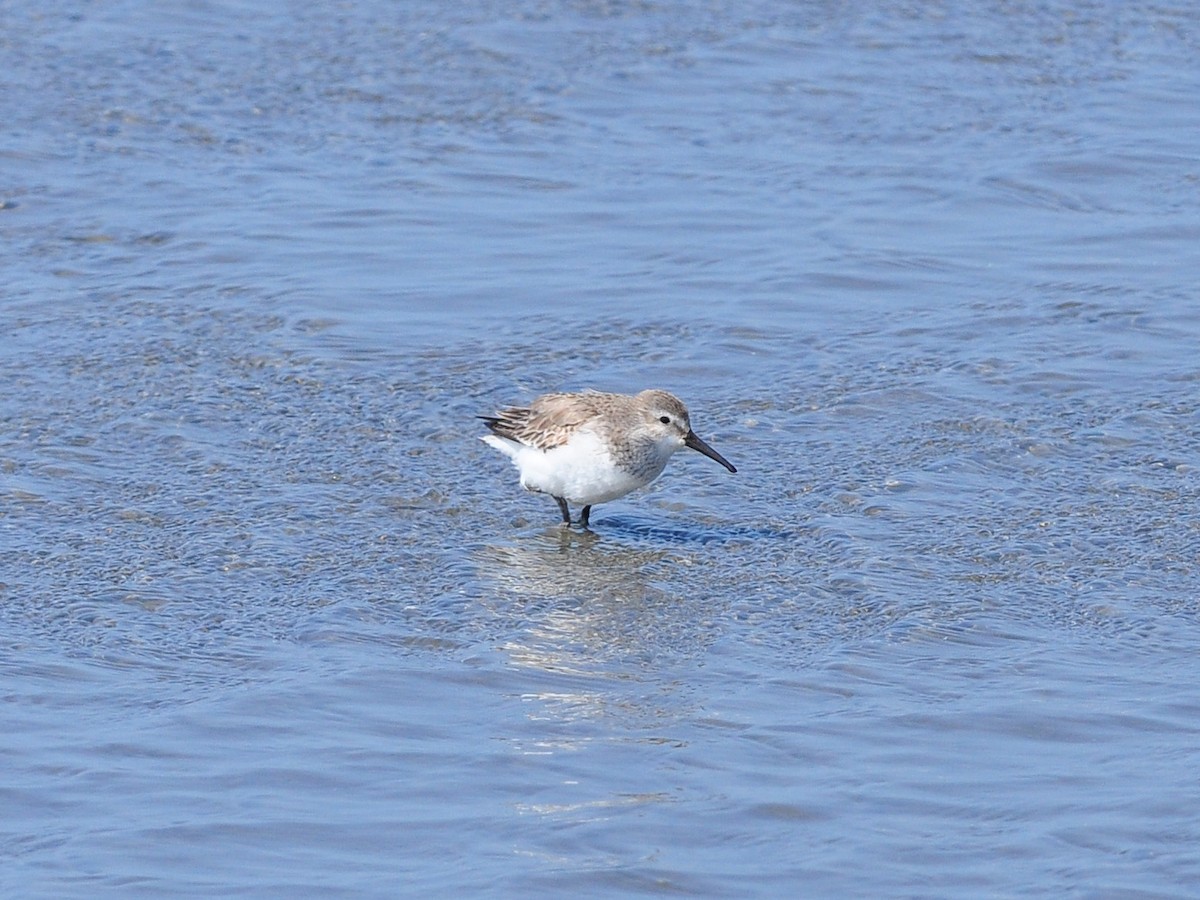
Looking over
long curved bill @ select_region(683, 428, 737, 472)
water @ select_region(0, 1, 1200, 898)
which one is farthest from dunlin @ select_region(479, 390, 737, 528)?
water @ select_region(0, 1, 1200, 898)

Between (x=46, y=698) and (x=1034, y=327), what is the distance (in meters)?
6.56

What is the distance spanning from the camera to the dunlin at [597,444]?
30.1 ft

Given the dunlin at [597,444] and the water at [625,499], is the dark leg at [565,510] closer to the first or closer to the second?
the dunlin at [597,444]

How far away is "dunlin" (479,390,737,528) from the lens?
9.18 metres

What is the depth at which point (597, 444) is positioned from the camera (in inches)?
361

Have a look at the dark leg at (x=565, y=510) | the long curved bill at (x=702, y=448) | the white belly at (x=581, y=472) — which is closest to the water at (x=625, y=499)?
the dark leg at (x=565, y=510)

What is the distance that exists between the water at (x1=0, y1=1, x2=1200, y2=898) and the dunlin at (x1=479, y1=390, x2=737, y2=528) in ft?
0.95

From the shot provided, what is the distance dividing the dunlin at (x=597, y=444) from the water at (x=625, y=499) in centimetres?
29

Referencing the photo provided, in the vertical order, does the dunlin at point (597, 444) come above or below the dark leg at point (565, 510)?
above

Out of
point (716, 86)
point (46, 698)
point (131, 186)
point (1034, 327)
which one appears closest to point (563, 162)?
point (716, 86)

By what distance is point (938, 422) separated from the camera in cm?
1041

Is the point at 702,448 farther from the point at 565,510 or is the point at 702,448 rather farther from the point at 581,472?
the point at 565,510

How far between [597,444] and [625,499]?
3.16 feet

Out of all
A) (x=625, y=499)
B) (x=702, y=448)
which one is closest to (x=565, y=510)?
(x=625, y=499)
